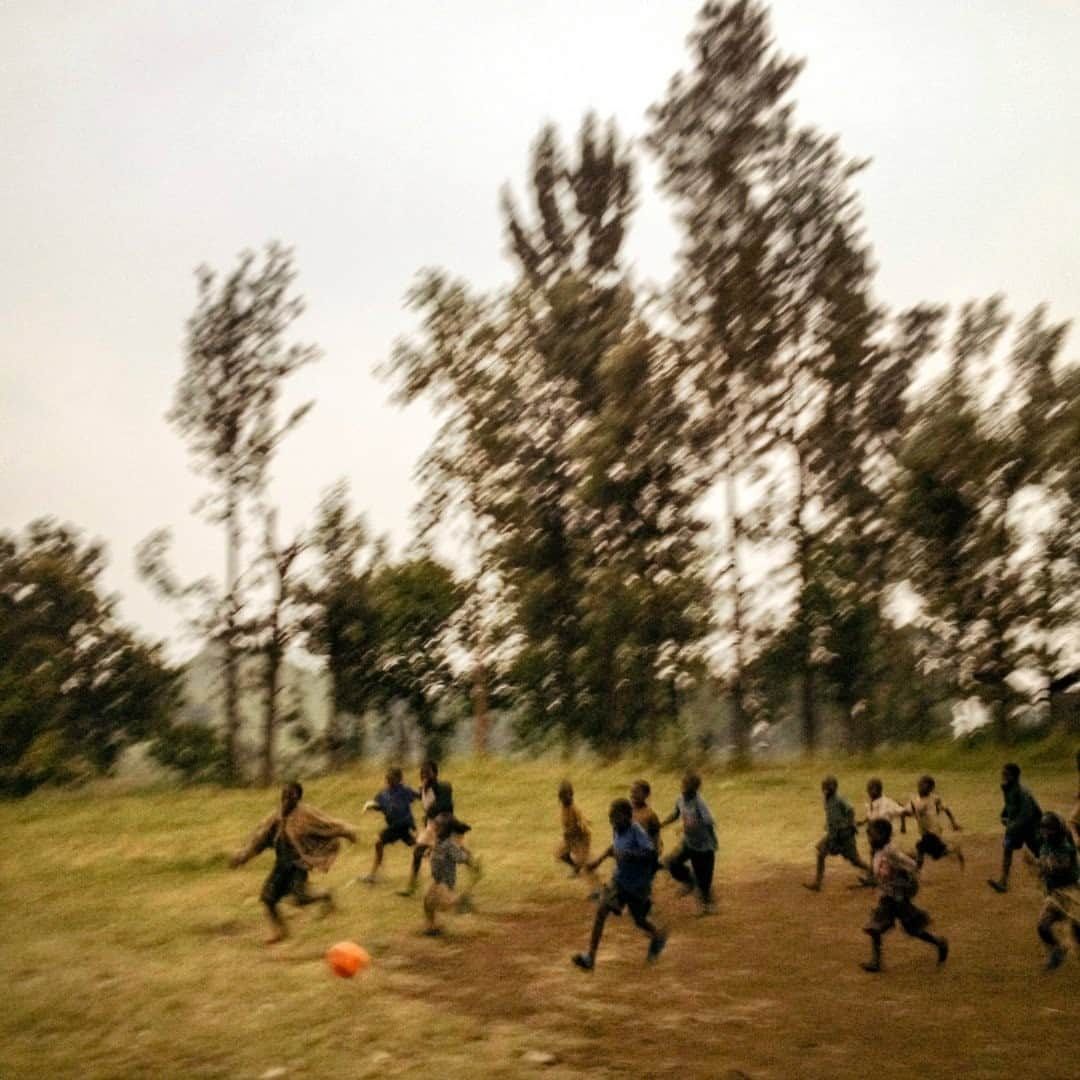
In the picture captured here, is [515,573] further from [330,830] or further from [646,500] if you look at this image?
[330,830]

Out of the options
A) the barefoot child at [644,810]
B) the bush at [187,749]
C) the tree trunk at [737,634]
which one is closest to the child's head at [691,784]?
the barefoot child at [644,810]

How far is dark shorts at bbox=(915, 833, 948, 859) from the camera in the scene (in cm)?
1439

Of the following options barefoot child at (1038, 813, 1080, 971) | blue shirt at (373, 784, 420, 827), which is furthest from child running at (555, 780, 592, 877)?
barefoot child at (1038, 813, 1080, 971)

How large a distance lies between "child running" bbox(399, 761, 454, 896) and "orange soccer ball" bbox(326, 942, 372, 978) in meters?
2.02

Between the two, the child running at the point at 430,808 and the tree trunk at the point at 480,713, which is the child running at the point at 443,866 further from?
the tree trunk at the point at 480,713

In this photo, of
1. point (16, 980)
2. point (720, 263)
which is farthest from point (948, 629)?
point (16, 980)

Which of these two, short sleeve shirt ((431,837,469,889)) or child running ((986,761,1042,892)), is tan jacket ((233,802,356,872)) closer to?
short sleeve shirt ((431,837,469,889))

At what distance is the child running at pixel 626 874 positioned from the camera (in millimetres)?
10773

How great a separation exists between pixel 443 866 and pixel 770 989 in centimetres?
408

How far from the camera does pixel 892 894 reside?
34.6 ft

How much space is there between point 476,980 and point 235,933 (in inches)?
157

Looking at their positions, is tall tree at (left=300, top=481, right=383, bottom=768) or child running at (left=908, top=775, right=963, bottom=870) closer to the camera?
child running at (left=908, top=775, right=963, bottom=870)

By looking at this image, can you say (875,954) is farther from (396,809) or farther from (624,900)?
(396,809)

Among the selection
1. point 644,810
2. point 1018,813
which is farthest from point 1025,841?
point 644,810
